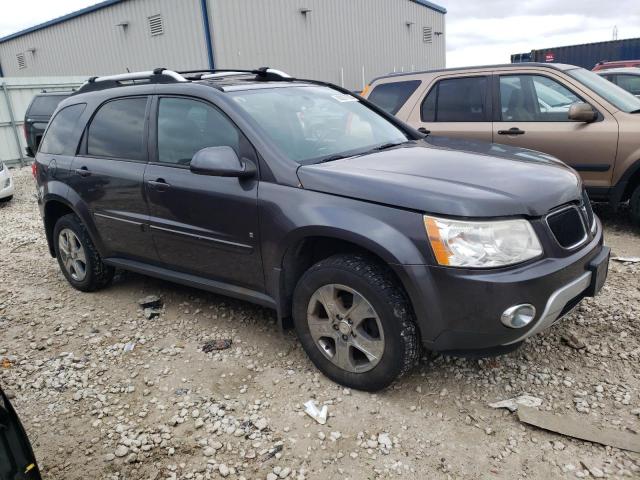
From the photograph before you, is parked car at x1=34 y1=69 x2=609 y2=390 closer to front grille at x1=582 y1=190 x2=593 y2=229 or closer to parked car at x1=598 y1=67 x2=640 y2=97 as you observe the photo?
front grille at x1=582 y1=190 x2=593 y2=229

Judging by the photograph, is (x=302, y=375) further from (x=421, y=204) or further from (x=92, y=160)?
(x=92, y=160)

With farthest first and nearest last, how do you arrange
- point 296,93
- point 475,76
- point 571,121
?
point 475,76, point 571,121, point 296,93

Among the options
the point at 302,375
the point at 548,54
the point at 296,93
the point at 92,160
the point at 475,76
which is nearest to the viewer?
the point at 302,375

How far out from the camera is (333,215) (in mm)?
2727

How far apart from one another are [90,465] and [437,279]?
193 centimetres

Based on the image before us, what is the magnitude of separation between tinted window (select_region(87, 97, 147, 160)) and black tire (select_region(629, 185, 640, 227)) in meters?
4.66

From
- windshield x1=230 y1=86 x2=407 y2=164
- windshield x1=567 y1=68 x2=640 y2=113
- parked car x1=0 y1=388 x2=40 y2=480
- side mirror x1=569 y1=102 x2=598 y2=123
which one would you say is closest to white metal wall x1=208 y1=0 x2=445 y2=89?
windshield x1=567 y1=68 x2=640 y2=113

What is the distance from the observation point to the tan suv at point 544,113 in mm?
5137

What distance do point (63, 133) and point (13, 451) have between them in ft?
11.2

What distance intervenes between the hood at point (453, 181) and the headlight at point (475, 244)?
0.19 feet

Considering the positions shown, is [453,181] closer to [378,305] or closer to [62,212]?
[378,305]

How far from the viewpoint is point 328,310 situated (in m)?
2.89

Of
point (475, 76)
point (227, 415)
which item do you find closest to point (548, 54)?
point (475, 76)

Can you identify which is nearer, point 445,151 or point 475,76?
point 445,151
